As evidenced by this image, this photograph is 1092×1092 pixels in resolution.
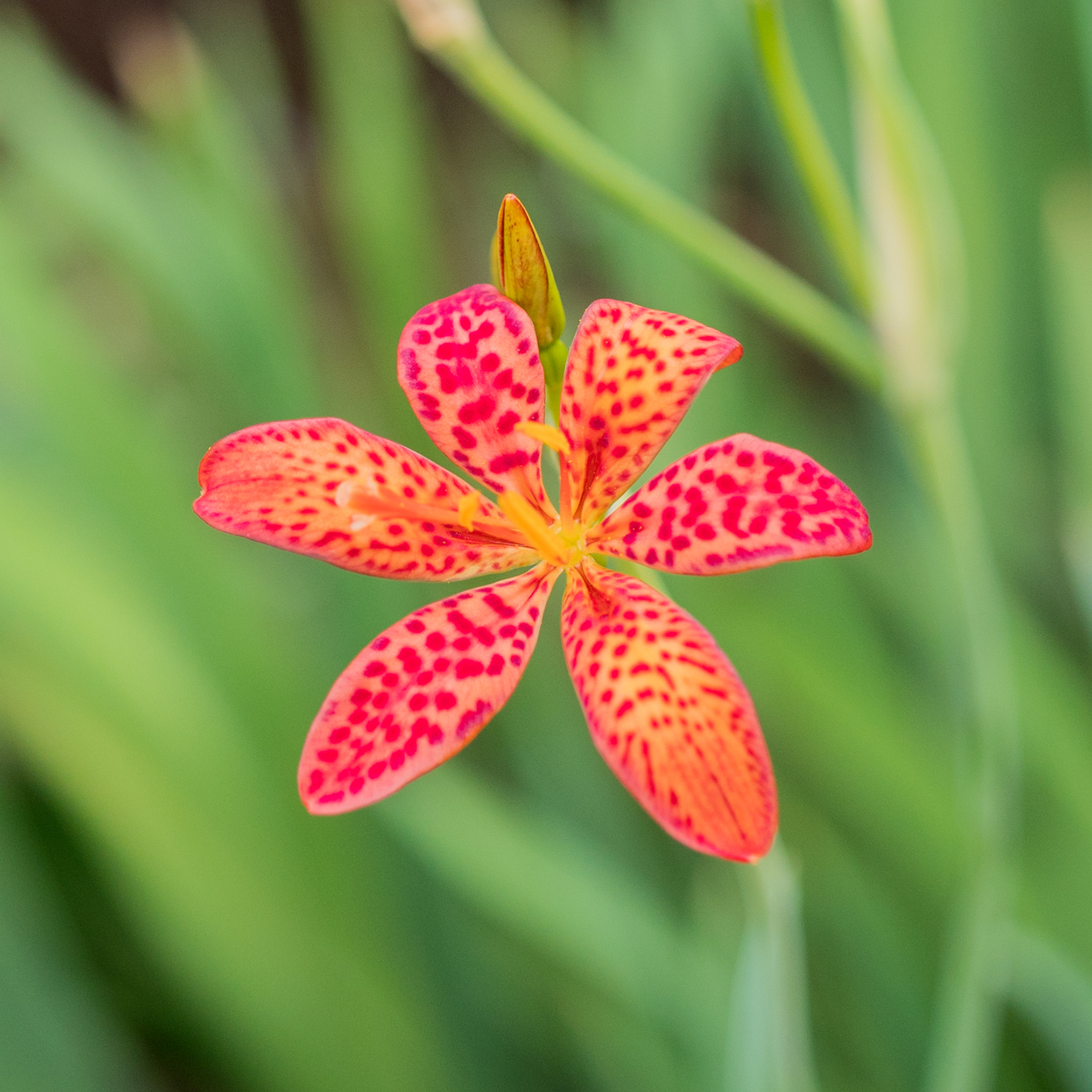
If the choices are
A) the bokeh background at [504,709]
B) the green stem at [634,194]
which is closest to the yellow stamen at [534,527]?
the green stem at [634,194]

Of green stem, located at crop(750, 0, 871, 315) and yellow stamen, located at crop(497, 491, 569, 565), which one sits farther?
green stem, located at crop(750, 0, 871, 315)

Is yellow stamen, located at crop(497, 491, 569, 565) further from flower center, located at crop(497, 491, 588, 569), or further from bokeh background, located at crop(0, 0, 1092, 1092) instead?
bokeh background, located at crop(0, 0, 1092, 1092)

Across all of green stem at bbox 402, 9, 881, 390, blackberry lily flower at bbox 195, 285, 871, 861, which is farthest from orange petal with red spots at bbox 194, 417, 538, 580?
green stem at bbox 402, 9, 881, 390

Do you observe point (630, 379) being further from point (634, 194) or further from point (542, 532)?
point (634, 194)

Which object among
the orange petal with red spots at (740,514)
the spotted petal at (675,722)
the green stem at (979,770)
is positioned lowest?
the green stem at (979,770)

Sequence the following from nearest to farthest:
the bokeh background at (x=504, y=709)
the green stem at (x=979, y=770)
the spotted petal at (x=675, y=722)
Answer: the spotted petal at (x=675, y=722) → the green stem at (x=979, y=770) → the bokeh background at (x=504, y=709)

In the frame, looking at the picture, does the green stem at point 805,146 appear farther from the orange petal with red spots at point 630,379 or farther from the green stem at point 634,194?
the orange petal with red spots at point 630,379

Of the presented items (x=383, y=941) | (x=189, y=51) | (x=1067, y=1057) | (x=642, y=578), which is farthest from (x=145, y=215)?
(x=1067, y=1057)
